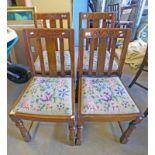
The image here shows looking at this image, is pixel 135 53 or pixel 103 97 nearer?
pixel 103 97

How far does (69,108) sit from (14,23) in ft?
5.19

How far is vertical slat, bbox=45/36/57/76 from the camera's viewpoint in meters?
1.25

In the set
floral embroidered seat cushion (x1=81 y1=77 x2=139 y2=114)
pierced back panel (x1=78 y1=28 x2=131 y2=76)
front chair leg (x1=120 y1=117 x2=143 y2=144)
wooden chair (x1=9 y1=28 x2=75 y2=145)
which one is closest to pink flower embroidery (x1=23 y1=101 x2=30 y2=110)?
wooden chair (x1=9 y1=28 x2=75 y2=145)

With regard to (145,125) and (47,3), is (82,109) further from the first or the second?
(47,3)

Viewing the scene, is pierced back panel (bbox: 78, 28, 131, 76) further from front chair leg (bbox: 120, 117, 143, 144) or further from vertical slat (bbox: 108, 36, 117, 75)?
front chair leg (bbox: 120, 117, 143, 144)

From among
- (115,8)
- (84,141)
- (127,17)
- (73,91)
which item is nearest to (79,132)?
(84,141)

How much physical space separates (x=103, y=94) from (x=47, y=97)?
17.7 inches

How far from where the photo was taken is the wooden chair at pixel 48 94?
111cm

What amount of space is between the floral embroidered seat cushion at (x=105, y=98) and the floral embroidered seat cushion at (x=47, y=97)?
133 millimetres

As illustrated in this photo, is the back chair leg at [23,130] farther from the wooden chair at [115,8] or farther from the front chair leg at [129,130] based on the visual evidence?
the wooden chair at [115,8]

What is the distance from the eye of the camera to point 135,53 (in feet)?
8.63

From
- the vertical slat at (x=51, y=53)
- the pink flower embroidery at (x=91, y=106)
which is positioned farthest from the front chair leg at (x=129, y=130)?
the vertical slat at (x=51, y=53)
